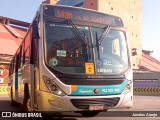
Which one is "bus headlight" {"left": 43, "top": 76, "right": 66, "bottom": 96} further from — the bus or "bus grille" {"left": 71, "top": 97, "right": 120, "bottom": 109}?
"bus grille" {"left": 71, "top": 97, "right": 120, "bottom": 109}

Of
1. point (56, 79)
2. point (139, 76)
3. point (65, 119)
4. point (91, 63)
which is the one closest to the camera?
point (56, 79)

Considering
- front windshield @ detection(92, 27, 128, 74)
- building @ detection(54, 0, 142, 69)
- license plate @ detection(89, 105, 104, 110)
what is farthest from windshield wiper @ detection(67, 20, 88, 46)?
building @ detection(54, 0, 142, 69)

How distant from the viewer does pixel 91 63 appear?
6.48 meters

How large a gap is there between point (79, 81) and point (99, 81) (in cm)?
54

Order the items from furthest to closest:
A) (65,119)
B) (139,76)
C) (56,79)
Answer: (139,76), (65,119), (56,79)

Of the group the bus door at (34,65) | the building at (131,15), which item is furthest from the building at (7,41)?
the bus door at (34,65)

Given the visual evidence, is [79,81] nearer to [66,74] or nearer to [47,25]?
[66,74]

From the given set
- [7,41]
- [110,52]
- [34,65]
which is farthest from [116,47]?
[7,41]

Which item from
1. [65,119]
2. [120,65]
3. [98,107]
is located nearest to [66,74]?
[98,107]

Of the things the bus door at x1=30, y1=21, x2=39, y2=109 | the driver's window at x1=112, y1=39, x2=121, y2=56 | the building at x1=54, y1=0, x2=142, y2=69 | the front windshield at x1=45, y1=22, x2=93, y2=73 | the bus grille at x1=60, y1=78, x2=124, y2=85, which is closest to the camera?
the bus grille at x1=60, y1=78, x2=124, y2=85

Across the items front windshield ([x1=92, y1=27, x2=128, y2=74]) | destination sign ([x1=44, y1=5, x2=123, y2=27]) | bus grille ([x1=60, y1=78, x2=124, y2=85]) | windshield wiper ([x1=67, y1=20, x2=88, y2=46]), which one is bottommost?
bus grille ([x1=60, y1=78, x2=124, y2=85])

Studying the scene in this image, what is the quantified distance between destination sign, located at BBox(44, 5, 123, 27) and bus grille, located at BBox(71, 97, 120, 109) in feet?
7.10

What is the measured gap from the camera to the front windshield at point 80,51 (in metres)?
6.35

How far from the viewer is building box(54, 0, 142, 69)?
51775mm
